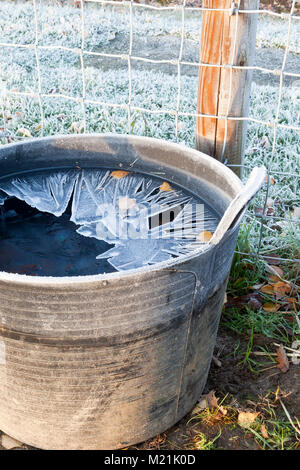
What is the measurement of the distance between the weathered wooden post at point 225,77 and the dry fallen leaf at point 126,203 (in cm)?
49

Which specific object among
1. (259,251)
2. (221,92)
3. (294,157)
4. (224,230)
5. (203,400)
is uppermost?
(221,92)

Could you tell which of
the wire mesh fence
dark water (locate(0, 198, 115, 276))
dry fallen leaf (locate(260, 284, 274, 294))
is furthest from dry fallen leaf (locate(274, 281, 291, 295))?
dark water (locate(0, 198, 115, 276))

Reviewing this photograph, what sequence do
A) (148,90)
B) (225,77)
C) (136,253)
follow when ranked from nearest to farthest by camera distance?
(136,253) < (225,77) < (148,90)

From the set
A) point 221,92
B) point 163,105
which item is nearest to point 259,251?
point 221,92

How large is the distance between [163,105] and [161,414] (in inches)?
118

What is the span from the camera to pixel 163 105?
4043mm

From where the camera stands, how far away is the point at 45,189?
1.86m

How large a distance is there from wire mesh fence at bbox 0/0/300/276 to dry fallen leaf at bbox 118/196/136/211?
0.38 m

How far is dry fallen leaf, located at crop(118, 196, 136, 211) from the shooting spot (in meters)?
A: 1.76

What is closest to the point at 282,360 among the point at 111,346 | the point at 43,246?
the point at 111,346

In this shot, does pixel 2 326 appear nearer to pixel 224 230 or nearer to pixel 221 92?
pixel 224 230

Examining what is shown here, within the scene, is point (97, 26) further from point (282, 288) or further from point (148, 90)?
point (282, 288)

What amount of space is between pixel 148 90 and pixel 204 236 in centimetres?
309

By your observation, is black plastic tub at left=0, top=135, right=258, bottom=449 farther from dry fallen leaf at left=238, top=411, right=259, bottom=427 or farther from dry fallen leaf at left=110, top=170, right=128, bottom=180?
dry fallen leaf at left=110, top=170, right=128, bottom=180
